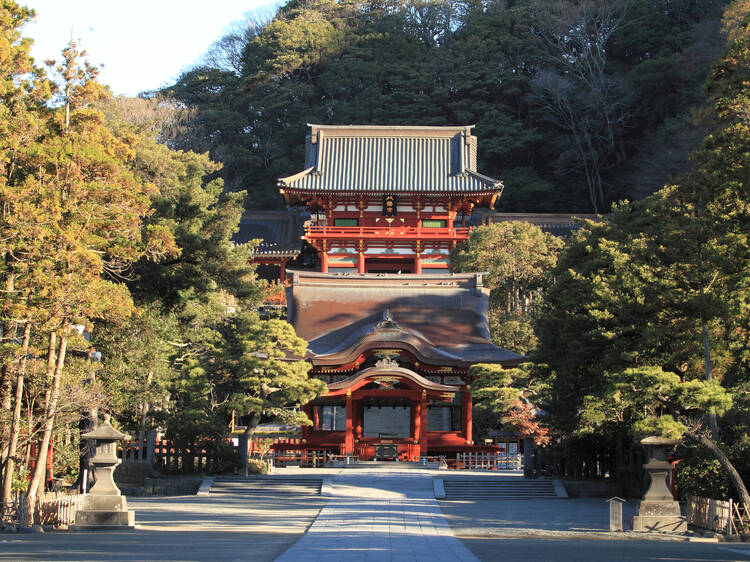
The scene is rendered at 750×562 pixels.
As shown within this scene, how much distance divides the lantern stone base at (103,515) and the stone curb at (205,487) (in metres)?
5.31

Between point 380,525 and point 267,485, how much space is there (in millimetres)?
7194

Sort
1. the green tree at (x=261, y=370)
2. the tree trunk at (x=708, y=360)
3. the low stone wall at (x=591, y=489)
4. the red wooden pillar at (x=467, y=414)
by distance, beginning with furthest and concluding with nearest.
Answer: the red wooden pillar at (x=467, y=414)
the green tree at (x=261, y=370)
the low stone wall at (x=591, y=489)
the tree trunk at (x=708, y=360)

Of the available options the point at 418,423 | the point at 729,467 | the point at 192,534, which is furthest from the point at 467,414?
the point at 192,534

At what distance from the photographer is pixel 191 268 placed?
23.8 metres

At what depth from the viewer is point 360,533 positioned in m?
14.0

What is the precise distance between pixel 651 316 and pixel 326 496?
25.6 ft

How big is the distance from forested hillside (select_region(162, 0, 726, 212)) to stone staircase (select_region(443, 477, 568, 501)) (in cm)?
3036

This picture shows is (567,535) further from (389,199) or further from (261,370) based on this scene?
(389,199)

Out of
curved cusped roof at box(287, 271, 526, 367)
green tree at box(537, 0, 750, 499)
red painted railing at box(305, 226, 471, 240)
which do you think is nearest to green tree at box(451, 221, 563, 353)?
curved cusped roof at box(287, 271, 526, 367)

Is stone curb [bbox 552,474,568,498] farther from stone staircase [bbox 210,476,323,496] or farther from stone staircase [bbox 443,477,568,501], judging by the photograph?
stone staircase [bbox 210,476,323,496]

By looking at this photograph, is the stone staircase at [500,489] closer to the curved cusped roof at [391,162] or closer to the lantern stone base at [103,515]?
the lantern stone base at [103,515]

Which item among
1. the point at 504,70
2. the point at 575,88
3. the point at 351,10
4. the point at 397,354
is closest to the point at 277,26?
the point at 351,10

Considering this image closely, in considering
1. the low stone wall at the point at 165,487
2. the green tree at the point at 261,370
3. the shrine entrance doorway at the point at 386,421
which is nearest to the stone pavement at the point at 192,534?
the low stone wall at the point at 165,487

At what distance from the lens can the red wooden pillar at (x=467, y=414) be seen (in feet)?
93.6
